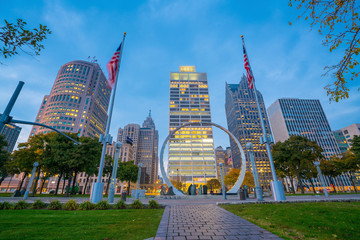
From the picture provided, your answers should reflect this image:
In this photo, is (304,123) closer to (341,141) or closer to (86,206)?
(341,141)

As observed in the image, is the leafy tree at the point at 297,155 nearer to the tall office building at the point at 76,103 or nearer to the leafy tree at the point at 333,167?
the leafy tree at the point at 333,167

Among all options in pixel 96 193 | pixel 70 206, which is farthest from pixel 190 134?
pixel 70 206

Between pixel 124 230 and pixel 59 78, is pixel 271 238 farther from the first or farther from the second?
pixel 59 78

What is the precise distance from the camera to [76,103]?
115188mm

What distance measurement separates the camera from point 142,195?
1175 inches

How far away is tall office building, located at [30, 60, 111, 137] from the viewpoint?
350 ft

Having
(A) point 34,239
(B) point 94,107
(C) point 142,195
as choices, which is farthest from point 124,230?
(B) point 94,107

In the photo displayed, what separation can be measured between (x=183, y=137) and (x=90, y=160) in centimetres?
8703

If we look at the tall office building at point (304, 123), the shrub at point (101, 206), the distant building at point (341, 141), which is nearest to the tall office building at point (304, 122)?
the tall office building at point (304, 123)

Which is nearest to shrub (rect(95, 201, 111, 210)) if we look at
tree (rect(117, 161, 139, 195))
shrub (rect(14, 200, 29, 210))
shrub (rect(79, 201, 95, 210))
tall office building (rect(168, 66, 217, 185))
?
shrub (rect(79, 201, 95, 210))

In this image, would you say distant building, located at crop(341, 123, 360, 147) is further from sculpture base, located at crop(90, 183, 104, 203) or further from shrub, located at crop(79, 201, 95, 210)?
shrub, located at crop(79, 201, 95, 210)

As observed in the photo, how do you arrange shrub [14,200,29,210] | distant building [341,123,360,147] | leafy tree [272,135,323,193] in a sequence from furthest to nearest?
distant building [341,123,360,147] < leafy tree [272,135,323,193] < shrub [14,200,29,210]

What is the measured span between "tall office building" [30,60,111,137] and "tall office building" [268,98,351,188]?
151685 millimetres

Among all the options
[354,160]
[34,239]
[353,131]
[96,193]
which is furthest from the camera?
[353,131]
